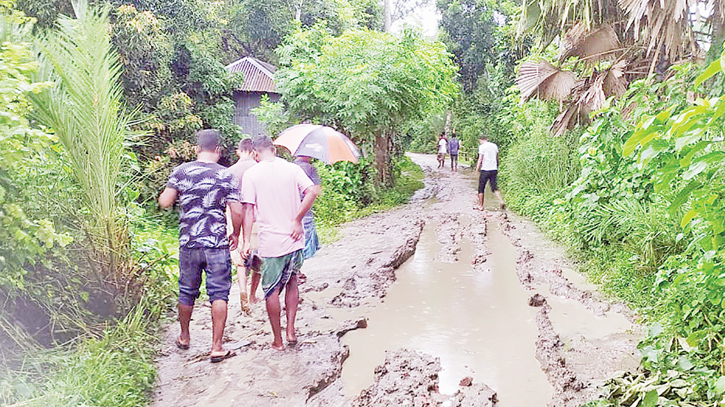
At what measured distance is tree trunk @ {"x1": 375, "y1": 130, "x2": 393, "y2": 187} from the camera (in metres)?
13.0

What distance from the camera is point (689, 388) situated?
278cm

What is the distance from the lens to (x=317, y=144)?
597cm

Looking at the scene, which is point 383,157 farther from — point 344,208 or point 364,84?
point 364,84

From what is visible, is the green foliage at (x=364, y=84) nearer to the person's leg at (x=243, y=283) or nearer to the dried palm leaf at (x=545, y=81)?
the dried palm leaf at (x=545, y=81)

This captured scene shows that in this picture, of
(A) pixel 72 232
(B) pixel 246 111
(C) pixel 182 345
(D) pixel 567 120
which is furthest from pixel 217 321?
(B) pixel 246 111

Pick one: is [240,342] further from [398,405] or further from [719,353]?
[719,353]

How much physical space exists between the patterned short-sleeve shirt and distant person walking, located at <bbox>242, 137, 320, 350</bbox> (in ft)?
0.86

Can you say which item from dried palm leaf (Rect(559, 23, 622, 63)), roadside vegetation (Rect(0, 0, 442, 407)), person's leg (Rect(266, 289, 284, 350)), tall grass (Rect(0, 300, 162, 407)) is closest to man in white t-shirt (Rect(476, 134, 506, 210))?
dried palm leaf (Rect(559, 23, 622, 63))

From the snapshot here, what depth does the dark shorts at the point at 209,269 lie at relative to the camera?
12.8 feet

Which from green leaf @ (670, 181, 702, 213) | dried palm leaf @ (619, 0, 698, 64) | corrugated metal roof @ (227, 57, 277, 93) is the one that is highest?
Result: corrugated metal roof @ (227, 57, 277, 93)

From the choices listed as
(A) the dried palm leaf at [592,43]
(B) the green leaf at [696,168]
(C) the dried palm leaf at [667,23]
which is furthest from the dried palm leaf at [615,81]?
(B) the green leaf at [696,168]

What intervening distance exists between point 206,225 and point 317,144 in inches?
92.1

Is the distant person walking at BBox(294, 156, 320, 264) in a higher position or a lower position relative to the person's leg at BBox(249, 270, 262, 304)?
higher

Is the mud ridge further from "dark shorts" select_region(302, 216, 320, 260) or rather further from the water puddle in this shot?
"dark shorts" select_region(302, 216, 320, 260)
